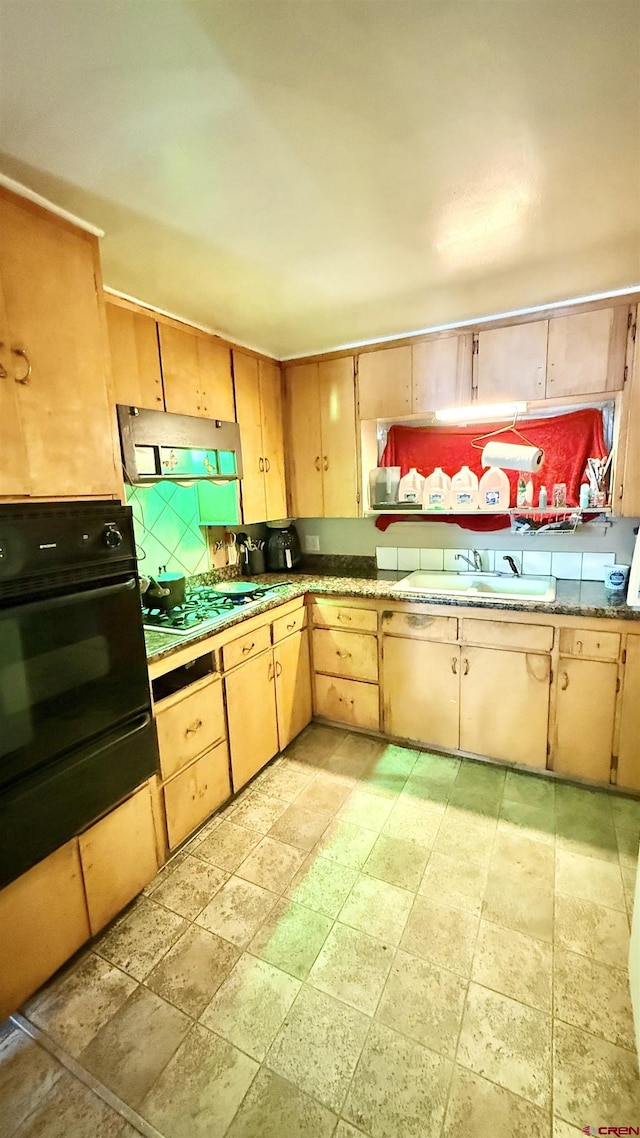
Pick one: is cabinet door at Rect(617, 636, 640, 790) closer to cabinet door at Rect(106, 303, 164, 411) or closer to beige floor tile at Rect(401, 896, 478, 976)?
beige floor tile at Rect(401, 896, 478, 976)

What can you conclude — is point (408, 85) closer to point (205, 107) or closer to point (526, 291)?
point (205, 107)

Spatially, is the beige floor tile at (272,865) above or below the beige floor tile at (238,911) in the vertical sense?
above

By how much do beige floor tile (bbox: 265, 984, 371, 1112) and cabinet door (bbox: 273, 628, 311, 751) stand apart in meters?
1.29

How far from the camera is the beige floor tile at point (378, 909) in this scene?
158 centimetres

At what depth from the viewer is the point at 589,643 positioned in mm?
2125

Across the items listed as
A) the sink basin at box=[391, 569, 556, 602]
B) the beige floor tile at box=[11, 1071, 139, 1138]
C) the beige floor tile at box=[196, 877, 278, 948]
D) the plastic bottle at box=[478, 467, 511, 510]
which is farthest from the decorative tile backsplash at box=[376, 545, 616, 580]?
the beige floor tile at box=[11, 1071, 139, 1138]

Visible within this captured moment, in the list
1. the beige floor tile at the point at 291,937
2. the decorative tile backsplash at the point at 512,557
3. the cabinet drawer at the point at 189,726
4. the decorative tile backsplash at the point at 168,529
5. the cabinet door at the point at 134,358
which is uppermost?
the cabinet door at the point at 134,358

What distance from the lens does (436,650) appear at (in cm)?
246

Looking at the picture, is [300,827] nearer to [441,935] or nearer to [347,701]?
[441,935]

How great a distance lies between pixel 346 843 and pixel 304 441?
2298 millimetres

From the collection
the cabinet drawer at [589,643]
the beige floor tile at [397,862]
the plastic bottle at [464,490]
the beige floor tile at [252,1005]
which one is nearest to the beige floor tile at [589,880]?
the beige floor tile at [397,862]

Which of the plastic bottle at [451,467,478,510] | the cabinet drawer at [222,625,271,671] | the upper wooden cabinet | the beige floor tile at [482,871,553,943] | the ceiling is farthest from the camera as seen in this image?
the upper wooden cabinet

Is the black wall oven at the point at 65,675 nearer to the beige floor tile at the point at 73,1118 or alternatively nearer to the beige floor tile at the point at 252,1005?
the beige floor tile at the point at 73,1118

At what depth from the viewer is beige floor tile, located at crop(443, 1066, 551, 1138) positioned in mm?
1065
